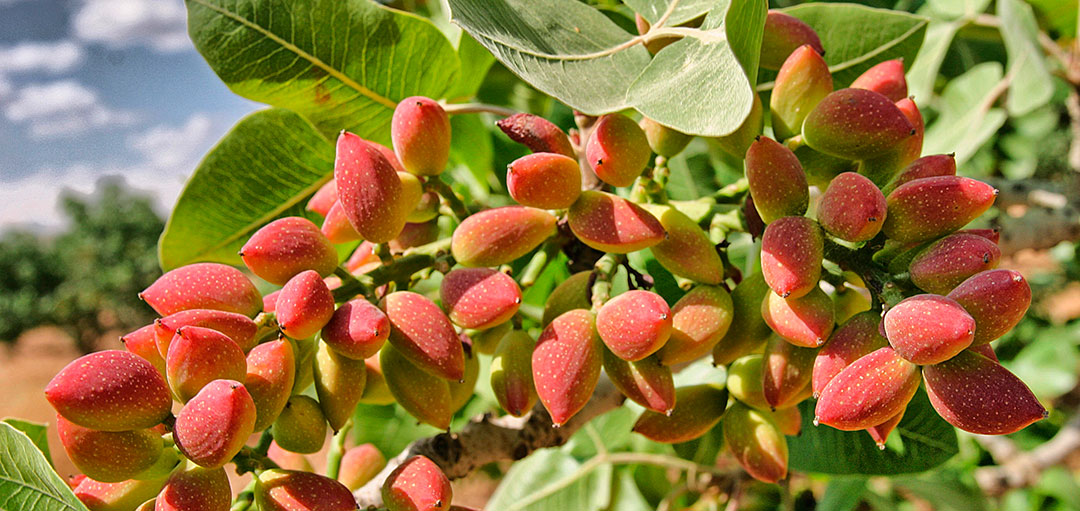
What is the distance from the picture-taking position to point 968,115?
1.48 m

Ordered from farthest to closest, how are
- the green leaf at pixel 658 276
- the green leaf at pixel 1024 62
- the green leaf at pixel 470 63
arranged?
the green leaf at pixel 1024 62, the green leaf at pixel 470 63, the green leaf at pixel 658 276

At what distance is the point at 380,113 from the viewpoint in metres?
0.90

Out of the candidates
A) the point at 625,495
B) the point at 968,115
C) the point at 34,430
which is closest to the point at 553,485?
the point at 625,495

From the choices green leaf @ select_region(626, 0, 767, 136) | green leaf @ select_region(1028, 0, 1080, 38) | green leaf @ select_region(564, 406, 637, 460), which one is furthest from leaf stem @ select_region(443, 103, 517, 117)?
green leaf @ select_region(1028, 0, 1080, 38)

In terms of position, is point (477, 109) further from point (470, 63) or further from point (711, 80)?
point (711, 80)

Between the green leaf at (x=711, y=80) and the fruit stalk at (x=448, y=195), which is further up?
the green leaf at (x=711, y=80)

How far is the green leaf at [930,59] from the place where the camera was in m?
1.44

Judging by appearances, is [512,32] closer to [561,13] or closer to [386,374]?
[561,13]

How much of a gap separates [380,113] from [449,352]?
1.30ft

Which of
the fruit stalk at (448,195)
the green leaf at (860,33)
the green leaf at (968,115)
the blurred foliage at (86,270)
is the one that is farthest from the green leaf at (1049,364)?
the blurred foliage at (86,270)

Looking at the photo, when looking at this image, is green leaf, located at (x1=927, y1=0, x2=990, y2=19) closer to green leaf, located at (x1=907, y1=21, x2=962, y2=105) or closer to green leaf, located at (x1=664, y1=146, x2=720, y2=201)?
green leaf, located at (x1=907, y1=21, x2=962, y2=105)

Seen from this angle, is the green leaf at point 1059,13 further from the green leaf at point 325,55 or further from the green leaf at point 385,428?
the green leaf at point 385,428

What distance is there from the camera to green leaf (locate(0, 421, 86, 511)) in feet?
1.78

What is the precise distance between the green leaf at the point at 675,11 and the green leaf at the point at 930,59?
34.4 inches
